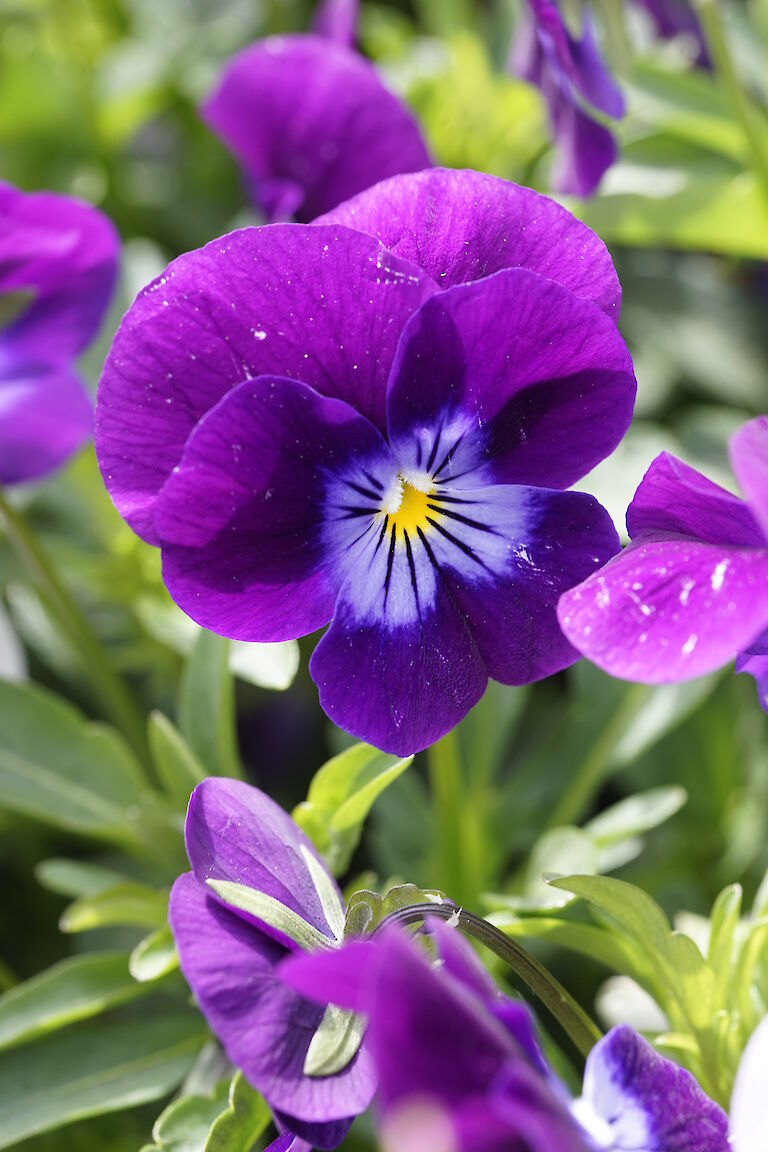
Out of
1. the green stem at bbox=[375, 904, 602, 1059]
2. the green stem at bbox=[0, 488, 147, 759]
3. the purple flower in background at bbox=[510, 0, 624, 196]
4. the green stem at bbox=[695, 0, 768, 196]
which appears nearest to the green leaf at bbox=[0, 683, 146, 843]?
the green stem at bbox=[0, 488, 147, 759]

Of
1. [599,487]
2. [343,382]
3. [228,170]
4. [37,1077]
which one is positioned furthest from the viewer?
[228,170]

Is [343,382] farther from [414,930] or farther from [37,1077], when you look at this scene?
[37,1077]

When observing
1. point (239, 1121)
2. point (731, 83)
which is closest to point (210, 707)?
point (239, 1121)

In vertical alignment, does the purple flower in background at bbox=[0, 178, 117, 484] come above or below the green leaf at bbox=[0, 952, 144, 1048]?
above

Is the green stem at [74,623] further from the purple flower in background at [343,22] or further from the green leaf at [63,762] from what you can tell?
the purple flower in background at [343,22]

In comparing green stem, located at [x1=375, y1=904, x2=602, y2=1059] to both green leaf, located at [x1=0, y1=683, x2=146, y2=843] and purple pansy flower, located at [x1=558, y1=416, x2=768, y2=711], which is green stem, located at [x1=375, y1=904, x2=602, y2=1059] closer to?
purple pansy flower, located at [x1=558, y1=416, x2=768, y2=711]

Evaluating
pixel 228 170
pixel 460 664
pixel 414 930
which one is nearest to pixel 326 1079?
pixel 414 930

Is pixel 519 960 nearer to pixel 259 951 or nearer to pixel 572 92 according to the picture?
pixel 259 951
